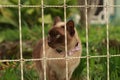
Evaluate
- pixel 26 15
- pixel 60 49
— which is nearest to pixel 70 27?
pixel 60 49

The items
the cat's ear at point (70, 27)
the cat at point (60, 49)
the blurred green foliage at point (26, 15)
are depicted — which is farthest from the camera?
the blurred green foliage at point (26, 15)

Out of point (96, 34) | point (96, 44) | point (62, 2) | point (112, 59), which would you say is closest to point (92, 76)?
point (112, 59)

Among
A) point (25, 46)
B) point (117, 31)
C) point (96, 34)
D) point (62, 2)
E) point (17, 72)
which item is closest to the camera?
point (62, 2)

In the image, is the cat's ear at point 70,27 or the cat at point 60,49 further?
the cat at point 60,49

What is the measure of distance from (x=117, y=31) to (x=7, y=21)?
118 inches

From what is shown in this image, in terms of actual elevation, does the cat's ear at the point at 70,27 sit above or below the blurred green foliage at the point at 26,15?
below

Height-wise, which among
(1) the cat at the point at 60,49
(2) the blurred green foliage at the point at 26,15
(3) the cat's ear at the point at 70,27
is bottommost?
(1) the cat at the point at 60,49

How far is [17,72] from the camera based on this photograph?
14.9 feet

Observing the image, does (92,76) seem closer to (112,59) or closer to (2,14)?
(112,59)

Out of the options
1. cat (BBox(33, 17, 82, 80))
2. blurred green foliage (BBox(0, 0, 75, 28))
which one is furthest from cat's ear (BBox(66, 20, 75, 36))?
blurred green foliage (BBox(0, 0, 75, 28))

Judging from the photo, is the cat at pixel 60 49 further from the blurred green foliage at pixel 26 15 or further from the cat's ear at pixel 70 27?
the blurred green foliage at pixel 26 15

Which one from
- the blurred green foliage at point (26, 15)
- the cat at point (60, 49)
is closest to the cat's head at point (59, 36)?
the cat at point (60, 49)

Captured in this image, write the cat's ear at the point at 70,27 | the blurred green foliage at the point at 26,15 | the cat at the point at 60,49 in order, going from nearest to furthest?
1. the cat's ear at the point at 70,27
2. the cat at the point at 60,49
3. the blurred green foliage at the point at 26,15

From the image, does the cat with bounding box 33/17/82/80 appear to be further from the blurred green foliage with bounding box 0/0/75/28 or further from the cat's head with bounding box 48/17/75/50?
the blurred green foliage with bounding box 0/0/75/28
